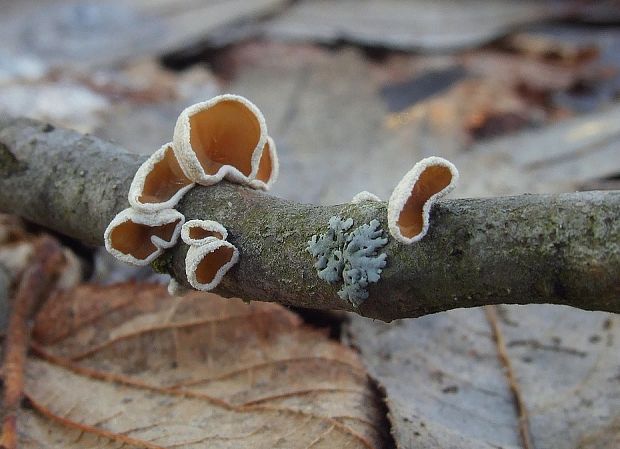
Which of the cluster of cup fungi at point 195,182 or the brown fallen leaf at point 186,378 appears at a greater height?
the cluster of cup fungi at point 195,182

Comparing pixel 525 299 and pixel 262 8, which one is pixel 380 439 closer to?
pixel 525 299

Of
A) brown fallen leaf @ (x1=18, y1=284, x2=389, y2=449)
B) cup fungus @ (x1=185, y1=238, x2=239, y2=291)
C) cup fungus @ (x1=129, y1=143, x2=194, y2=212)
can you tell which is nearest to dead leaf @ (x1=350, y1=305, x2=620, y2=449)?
brown fallen leaf @ (x1=18, y1=284, x2=389, y2=449)

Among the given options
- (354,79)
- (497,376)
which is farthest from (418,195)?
(354,79)

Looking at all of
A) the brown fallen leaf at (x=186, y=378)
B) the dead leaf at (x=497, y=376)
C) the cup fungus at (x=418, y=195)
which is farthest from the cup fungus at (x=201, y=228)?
the dead leaf at (x=497, y=376)

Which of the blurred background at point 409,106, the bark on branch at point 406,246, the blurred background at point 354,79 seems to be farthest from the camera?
the blurred background at point 354,79

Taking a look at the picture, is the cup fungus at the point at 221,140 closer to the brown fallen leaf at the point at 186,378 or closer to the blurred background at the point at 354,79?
the brown fallen leaf at the point at 186,378

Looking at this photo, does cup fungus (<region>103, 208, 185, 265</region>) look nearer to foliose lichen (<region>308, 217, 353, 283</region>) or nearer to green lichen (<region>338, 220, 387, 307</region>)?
foliose lichen (<region>308, 217, 353, 283</region>)

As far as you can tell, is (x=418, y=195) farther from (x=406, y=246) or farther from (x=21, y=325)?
(x=21, y=325)
